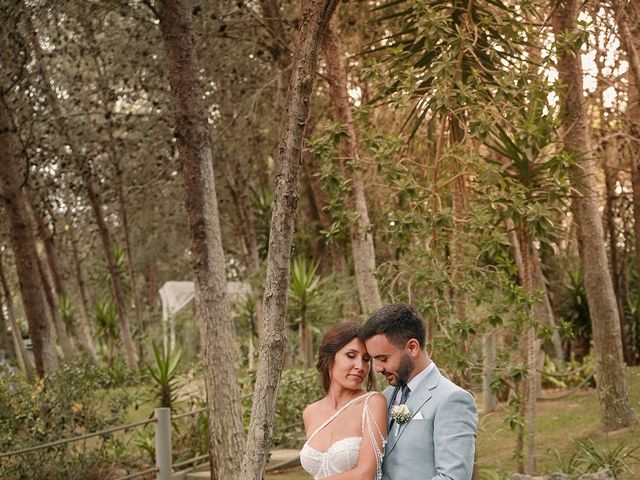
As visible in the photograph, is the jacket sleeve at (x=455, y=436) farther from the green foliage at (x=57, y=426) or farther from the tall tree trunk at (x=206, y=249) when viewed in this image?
the green foliage at (x=57, y=426)

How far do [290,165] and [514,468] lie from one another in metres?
6.61

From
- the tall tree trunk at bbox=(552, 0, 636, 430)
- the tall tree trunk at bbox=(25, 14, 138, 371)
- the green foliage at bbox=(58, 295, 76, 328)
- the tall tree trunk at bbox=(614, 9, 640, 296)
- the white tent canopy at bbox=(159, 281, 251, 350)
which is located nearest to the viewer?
the tall tree trunk at bbox=(614, 9, 640, 296)

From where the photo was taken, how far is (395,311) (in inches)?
157

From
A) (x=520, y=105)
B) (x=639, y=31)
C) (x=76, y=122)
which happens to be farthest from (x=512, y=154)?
(x=76, y=122)

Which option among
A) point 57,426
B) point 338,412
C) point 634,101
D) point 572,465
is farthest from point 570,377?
point 338,412

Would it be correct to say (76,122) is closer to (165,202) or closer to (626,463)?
(165,202)

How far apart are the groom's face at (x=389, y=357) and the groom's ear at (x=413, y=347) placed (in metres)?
0.02

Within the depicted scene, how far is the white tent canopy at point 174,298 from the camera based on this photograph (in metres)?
21.7

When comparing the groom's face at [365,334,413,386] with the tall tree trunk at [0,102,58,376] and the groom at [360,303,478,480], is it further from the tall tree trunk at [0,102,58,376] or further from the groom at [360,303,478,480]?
the tall tree trunk at [0,102,58,376]

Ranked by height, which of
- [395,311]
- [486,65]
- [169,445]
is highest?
[486,65]

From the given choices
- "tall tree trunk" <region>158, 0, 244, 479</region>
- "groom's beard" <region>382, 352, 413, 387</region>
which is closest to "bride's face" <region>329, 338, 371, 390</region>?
"groom's beard" <region>382, 352, 413, 387</region>

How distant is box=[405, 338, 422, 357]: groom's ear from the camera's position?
402 centimetres

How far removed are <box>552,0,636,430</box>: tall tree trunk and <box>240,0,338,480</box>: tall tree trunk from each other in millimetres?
6807

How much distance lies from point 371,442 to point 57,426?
8320 millimetres
